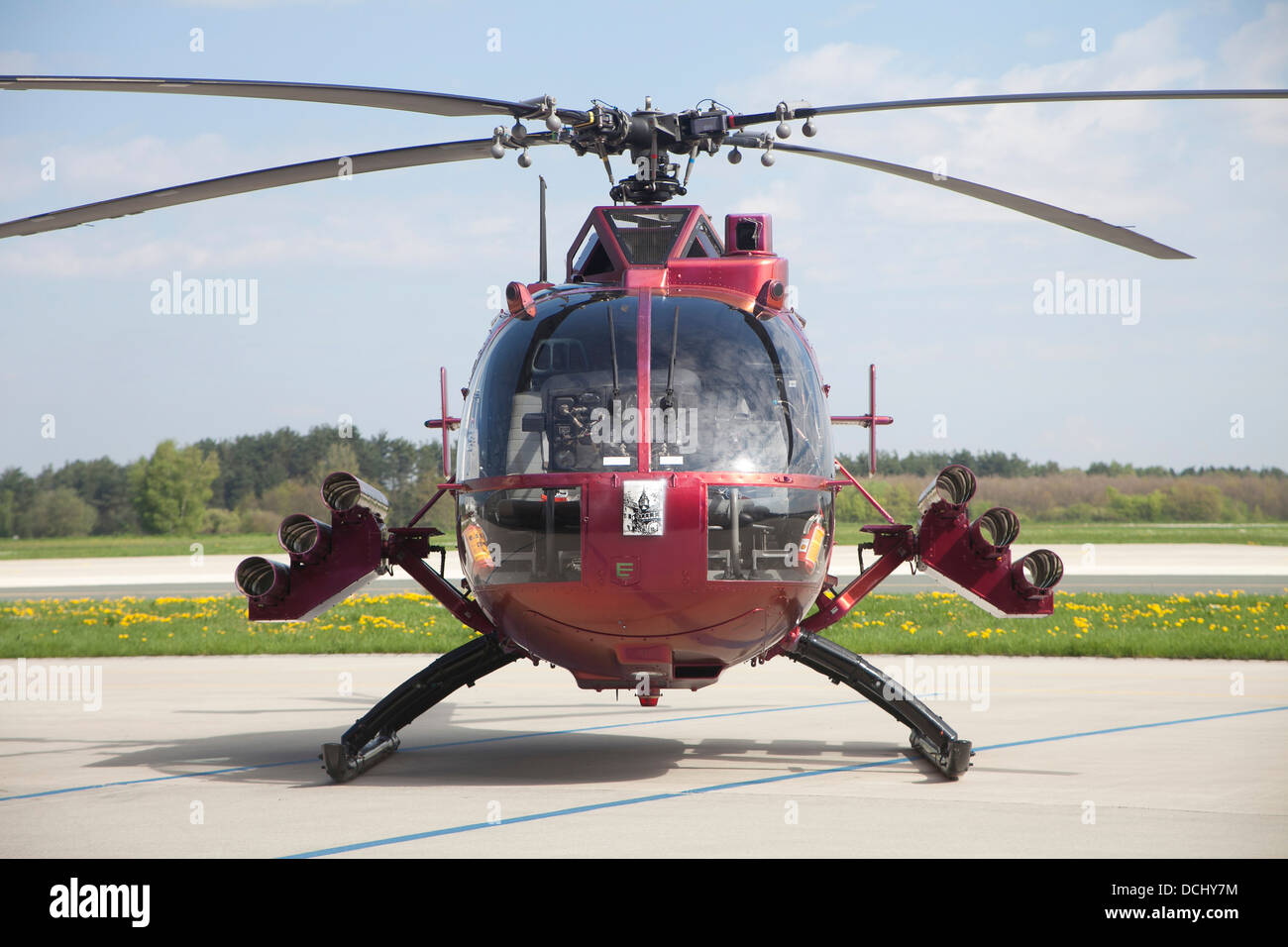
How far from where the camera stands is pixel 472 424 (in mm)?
7281

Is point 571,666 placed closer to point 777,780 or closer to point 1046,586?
point 777,780

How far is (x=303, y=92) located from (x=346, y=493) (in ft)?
9.44

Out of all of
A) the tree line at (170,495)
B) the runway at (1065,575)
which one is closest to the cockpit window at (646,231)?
the runway at (1065,575)

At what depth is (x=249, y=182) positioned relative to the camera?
24.6 ft

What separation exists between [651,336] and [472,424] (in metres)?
1.24

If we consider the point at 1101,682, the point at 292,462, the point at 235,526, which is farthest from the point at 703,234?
the point at 292,462

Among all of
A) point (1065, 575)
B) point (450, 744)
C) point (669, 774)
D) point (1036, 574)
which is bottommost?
point (1065, 575)

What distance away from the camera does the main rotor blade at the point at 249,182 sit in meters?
7.39

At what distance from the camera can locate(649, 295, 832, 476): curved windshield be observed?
6625 mm

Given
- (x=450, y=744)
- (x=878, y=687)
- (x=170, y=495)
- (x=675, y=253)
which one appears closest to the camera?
(x=675, y=253)

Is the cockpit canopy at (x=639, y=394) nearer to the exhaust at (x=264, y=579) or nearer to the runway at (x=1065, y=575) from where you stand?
the exhaust at (x=264, y=579)

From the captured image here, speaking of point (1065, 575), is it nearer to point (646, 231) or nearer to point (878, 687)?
point (878, 687)

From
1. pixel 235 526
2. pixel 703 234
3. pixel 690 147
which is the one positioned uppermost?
pixel 690 147

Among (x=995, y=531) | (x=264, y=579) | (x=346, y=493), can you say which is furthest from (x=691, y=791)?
(x=264, y=579)
